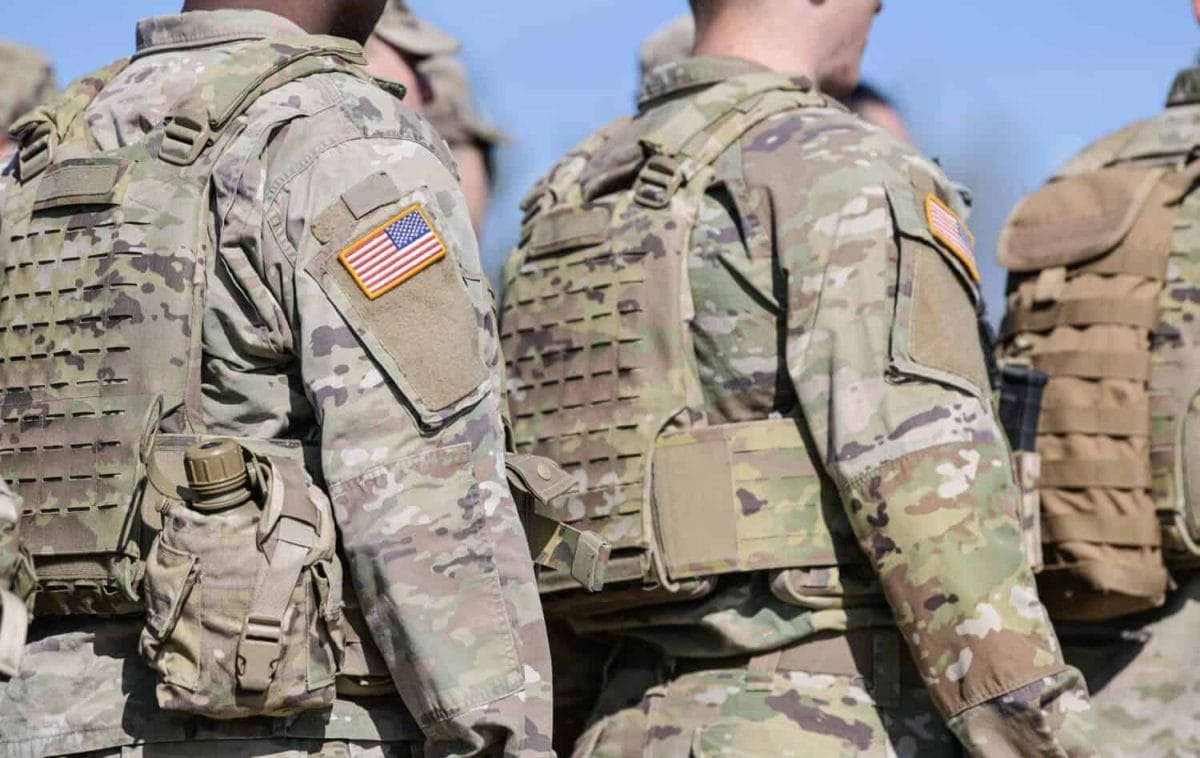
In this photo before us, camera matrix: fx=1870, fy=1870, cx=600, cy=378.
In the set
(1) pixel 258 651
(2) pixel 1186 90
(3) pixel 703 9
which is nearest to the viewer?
(1) pixel 258 651

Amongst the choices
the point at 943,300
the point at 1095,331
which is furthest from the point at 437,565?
the point at 1095,331

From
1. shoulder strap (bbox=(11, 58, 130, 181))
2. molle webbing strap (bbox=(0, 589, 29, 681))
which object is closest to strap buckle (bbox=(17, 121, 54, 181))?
shoulder strap (bbox=(11, 58, 130, 181))

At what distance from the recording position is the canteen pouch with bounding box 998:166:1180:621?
4.64 m

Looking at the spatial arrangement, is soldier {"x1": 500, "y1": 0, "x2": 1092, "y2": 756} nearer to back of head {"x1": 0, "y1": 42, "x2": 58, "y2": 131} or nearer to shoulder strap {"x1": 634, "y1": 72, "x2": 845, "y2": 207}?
shoulder strap {"x1": 634, "y1": 72, "x2": 845, "y2": 207}

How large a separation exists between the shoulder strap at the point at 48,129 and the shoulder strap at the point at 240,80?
0.23 m

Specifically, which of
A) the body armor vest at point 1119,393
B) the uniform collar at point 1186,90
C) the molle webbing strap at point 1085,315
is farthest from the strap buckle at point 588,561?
the uniform collar at point 1186,90

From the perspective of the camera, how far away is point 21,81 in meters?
7.19

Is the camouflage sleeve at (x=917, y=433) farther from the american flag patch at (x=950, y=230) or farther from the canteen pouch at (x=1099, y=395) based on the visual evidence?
the canteen pouch at (x=1099, y=395)

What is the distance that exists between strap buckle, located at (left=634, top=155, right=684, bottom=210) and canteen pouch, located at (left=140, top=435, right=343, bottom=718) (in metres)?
1.30

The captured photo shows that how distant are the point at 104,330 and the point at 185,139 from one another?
0.34m

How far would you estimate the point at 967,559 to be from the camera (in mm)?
3432

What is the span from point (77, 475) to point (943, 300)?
1713 mm

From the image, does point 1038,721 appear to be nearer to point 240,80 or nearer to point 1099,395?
point 1099,395

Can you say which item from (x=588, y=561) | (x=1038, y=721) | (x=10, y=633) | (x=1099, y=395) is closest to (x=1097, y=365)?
(x=1099, y=395)
